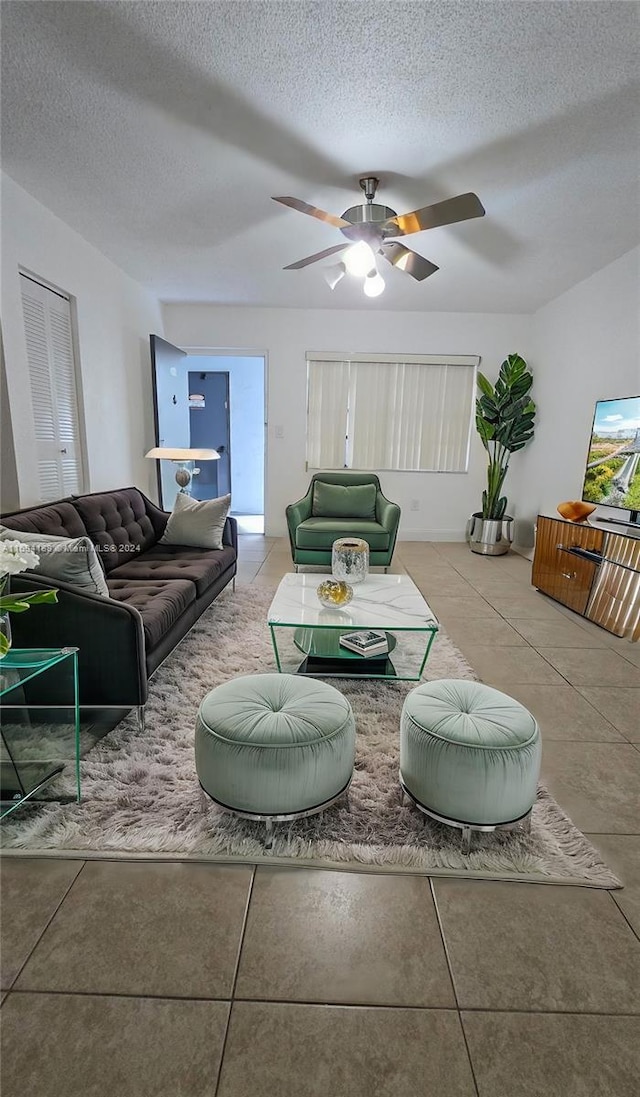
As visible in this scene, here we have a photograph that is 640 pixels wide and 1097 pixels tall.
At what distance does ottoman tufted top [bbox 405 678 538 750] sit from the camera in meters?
1.46

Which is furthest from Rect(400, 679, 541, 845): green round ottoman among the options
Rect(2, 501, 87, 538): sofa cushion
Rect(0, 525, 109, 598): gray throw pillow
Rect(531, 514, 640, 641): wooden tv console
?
Rect(531, 514, 640, 641): wooden tv console

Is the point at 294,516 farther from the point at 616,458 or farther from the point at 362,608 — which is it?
the point at 616,458

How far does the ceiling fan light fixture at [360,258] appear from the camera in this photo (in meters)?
2.79

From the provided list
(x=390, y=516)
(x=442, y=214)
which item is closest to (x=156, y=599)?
(x=442, y=214)

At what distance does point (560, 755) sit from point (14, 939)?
5.98 feet

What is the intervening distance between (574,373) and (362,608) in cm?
343

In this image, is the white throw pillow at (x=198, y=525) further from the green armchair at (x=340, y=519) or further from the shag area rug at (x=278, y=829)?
the shag area rug at (x=278, y=829)

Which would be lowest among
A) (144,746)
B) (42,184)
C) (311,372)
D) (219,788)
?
(144,746)

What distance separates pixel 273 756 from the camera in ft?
4.69

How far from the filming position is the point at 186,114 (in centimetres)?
220

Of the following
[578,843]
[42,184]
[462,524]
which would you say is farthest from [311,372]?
[578,843]

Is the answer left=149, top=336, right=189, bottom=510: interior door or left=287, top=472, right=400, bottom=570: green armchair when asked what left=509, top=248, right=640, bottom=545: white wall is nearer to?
left=287, top=472, right=400, bottom=570: green armchair

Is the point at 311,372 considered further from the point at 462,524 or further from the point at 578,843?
the point at 578,843

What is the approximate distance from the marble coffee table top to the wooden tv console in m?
1.40
